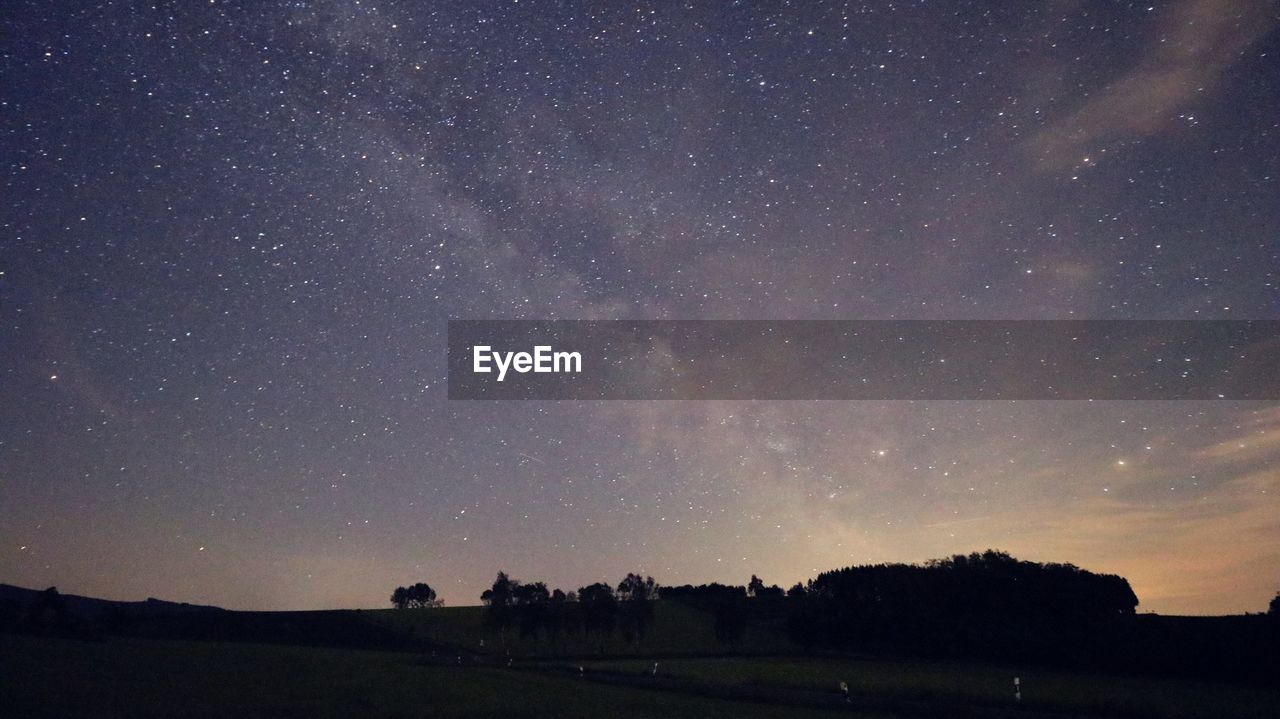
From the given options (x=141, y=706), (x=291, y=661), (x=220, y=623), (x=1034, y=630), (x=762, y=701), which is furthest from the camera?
(x=220, y=623)

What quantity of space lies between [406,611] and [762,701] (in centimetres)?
10179

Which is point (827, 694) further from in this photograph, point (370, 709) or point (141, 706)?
point (141, 706)

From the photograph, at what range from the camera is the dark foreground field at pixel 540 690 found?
101 ft

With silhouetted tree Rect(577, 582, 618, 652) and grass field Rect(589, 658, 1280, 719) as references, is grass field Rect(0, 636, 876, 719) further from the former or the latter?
silhouetted tree Rect(577, 582, 618, 652)

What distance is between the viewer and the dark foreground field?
30.9m

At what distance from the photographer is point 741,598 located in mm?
106438

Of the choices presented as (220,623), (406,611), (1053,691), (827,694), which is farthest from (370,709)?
(406,611)

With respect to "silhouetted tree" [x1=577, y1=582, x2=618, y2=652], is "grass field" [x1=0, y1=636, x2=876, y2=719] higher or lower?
higher

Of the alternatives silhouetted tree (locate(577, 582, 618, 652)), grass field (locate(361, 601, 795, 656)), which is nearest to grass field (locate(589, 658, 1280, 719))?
→ grass field (locate(361, 601, 795, 656))

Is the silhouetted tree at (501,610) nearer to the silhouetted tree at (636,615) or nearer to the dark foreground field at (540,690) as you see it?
the silhouetted tree at (636,615)

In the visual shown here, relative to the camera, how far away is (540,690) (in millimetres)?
41219

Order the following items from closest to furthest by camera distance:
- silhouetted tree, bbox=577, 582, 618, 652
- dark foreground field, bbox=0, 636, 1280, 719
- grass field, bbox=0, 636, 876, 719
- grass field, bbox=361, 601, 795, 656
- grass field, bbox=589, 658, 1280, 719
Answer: grass field, bbox=0, 636, 876, 719 < dark foreground field, bbox=0, 636, 1280, 719 < grass field, bbox=589, 658, 1280, 719 < grass field, bbox=361, 601, 795, 656 < silhouetted tree, bbox=577, 582, 618, 652

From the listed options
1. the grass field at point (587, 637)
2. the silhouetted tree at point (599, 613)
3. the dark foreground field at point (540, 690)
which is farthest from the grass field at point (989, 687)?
the silhouetted tree at point (599, 613)

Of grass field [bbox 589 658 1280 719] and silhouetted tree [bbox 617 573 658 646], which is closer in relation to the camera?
grass field [bbox 589 658 1280 719]
